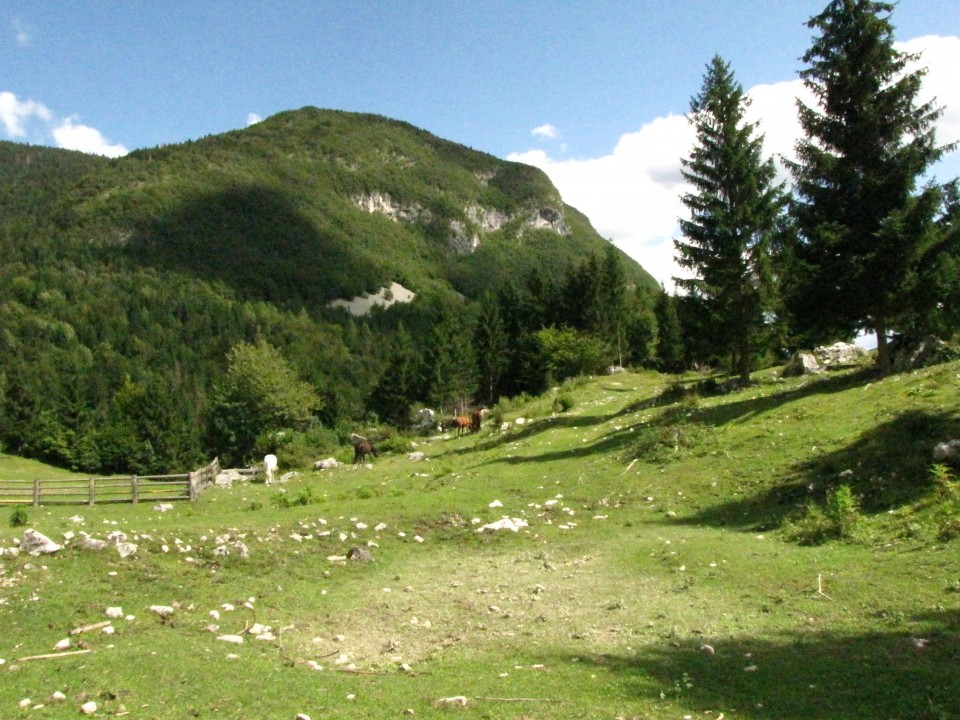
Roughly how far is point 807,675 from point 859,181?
865 inches

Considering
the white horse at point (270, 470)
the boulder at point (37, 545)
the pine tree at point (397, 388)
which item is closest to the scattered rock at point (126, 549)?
the boulder at point (37, 545)

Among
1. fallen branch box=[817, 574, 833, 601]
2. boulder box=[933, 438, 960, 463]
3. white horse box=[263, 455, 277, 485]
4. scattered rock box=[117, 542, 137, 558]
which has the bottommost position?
white horse box=[263, 455, 277, 485]

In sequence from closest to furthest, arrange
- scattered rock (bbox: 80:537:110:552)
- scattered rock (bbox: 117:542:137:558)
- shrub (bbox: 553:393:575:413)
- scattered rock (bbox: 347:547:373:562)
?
scattered rock (bbox: 117:542:137:558), scattered rock (bbox: 80:537:110:552), scattered rock (bbox: 347:547:373:562), shrub (bbox: 553:393:575:413)

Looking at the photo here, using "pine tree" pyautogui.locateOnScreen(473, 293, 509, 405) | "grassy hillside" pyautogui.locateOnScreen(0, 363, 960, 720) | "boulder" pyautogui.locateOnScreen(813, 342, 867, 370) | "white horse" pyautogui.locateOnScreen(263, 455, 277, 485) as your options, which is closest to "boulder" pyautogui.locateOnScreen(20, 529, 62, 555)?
"grassy hillside" pyautogui.locateOnScreen(0, 363, 960, 720)

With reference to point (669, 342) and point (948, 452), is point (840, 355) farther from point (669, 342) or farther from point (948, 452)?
point (669, 342)

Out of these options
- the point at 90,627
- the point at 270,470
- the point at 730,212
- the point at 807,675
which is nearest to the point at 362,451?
the point at 270,470

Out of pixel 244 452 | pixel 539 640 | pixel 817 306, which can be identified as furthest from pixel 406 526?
pixel 244 452

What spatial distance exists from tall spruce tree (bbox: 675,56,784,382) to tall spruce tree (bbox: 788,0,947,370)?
6.57m

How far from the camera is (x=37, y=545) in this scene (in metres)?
12.6

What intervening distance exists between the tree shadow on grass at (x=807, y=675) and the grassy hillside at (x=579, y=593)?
36mm

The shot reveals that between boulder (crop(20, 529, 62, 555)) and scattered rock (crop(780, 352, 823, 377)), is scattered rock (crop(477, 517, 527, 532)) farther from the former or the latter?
scattered rock (crop(780, 352, 823, 377))

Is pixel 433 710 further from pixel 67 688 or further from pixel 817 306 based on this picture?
pixel 817 306

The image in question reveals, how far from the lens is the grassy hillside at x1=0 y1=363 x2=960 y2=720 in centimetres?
737

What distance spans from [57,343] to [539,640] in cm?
17146
